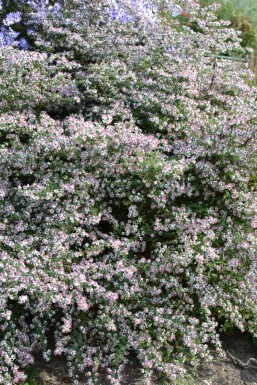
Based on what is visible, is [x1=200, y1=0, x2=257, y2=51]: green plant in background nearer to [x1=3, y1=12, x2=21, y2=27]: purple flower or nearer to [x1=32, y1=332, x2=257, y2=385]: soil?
[x1=3, y1=12, x2=21, y2=27]: purple flower

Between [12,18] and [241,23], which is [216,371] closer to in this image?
[12,18]

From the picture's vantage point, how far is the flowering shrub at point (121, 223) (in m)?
2.97

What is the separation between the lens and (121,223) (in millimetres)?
3361

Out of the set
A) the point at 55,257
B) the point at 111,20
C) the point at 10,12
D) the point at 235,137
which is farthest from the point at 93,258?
the point at 10,12

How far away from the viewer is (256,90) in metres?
4.56

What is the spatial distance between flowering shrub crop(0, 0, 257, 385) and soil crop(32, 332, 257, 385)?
0.37ft

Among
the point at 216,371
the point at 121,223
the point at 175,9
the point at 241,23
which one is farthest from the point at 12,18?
the point at 241,23

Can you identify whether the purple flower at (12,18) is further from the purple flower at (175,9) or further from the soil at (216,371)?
the soil at (216,371)

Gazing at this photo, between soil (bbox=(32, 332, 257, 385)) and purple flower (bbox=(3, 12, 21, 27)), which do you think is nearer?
soil (bbox=(32, 332, 257, 385))

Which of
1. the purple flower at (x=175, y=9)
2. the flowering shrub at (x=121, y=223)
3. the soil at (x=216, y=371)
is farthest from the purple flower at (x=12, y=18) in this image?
the soil at (x=216, y=371)

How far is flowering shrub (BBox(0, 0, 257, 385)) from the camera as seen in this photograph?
9.74 feet

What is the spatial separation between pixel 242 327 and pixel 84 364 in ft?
3.02

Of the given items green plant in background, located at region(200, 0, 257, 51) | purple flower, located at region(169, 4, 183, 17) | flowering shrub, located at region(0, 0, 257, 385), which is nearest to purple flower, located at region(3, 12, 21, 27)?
flowering shrub, located at region(0, 0, 257, 385)

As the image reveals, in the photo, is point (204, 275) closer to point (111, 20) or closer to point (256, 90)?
point (256, 90)
